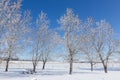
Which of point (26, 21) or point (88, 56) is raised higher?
point (26, 21)

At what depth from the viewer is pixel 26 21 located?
3347 centimetres

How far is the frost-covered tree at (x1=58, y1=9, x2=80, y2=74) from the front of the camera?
34250mm

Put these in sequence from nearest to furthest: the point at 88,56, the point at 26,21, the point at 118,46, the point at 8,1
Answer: the point at 8,1 < the point at 26,21 < the point at 118,46 < the point at 88,56

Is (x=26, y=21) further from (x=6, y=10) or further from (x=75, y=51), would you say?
(x=6, y=10)

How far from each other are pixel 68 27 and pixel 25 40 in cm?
756

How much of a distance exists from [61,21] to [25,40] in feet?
22.2

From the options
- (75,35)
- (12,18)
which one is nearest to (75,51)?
(75,35)

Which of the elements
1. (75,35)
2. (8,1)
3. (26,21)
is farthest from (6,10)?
(75,35)

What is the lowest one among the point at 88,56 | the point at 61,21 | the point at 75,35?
the point at 88,56

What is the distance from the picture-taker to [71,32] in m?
34.7

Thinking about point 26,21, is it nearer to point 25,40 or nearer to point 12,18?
point 25,40

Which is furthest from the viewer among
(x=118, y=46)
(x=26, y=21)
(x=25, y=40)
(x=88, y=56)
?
(x=88, y=56)

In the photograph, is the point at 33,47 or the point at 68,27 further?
the point at 33,47

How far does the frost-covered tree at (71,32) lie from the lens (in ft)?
112
